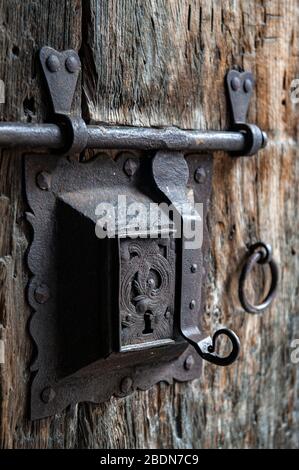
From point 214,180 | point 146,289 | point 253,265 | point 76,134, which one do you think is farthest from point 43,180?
point 253,265

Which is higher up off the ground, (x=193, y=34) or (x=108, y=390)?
(x=193, y=34)

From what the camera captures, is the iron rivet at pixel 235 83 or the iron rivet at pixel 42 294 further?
the iron rivet at pixel 235 83

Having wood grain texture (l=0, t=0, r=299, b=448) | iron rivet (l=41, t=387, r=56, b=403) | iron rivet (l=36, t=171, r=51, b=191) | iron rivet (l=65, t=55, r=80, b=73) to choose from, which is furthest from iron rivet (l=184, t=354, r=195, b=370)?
iron rivet (l=65, t=55, r=80, b=73)

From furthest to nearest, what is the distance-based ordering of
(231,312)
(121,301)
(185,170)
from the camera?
(231,312), (185,170), (121,301)

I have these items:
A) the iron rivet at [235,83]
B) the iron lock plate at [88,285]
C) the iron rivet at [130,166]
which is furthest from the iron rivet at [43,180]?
the iron rivet at [235,83]

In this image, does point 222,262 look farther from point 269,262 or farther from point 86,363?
point 86,363

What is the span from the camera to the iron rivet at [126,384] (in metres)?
0.98

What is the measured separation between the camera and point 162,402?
1.04m

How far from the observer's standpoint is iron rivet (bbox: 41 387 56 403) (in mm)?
897

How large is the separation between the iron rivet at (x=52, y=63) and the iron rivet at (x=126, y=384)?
46 cm

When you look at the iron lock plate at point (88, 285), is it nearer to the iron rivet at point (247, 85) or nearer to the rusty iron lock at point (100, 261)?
the rusty iron lock at point (100, 261)

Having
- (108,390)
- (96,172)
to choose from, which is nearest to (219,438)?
(108,390)

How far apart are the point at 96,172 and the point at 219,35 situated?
1.03 ft

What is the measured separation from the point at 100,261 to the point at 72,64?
265mm
